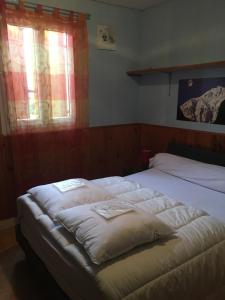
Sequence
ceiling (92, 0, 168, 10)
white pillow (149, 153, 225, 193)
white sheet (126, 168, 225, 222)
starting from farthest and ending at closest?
ceiling (92, 0, 168, 10) → white pillow (149, 153, 225, 193) → white sheet (126, 168, 225, 222)

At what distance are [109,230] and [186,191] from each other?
3.91 ft

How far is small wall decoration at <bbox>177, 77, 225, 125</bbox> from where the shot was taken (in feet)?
8.80

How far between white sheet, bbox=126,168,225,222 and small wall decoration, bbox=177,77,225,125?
787 mm

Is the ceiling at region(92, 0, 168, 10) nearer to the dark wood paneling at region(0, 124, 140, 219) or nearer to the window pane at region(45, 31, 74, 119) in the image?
the window pane at region(45, 31, 74, 119)

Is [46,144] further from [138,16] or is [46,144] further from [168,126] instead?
[138,16]

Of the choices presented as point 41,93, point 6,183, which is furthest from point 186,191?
point 6,183

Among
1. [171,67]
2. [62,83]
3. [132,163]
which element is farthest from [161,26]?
[132,163]

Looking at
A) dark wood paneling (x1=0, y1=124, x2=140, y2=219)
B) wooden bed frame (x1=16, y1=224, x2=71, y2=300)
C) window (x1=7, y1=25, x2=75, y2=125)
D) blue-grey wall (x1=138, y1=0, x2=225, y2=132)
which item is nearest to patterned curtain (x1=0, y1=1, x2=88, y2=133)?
window (x1=7, y1=25, x2=75, y2=125)

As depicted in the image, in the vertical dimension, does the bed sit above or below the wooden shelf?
below

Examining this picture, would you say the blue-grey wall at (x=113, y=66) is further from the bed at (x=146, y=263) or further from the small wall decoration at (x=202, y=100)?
the bed at (x=146, y=263)

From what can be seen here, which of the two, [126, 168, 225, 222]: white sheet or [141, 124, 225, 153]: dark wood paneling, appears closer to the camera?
[126, 168, 225, 222]: white sheet

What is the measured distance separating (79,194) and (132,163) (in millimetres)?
1974

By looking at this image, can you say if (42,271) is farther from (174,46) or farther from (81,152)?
(174,46)

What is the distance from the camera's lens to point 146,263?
50.3 inches
